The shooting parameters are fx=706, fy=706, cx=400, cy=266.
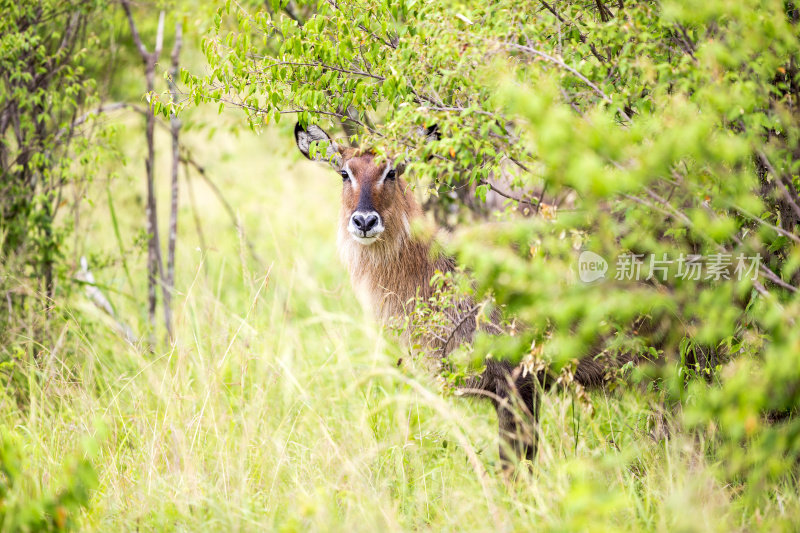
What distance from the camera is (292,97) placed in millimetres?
3488

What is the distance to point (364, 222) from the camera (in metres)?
4.22

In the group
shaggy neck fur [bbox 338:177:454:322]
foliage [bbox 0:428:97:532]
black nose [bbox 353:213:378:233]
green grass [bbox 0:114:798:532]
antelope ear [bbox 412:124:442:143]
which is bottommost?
green grass [bbox 0:114:798:532]

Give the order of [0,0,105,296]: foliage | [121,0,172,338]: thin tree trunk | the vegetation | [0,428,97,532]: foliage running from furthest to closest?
[121,0,172,338]: thin tree trunk
[0,0,105,296]: foliage
[0,428,97,532]: foliage
the vegetation

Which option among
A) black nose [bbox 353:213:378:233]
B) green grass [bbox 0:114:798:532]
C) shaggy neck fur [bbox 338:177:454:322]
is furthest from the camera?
shaggy neck fur [bbox 338:177:454:322]

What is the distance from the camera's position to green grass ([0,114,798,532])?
2.89m

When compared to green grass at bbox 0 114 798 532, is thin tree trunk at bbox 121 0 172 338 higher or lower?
higher

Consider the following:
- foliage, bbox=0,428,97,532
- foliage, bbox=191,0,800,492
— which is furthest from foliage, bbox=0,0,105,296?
foliage, bbox=0,428,97,532

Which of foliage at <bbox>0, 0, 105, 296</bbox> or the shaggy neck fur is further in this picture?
foliage at <bbox>0, 0, 105, 296</bbox>

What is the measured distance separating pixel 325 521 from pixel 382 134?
5.59 feet

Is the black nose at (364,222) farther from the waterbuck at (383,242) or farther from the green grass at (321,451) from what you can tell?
the green grass at (321,451)

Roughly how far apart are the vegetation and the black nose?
50 centimetres

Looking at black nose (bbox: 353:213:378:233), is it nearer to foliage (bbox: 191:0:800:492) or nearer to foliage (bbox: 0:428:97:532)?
foliage (bbox: 191:0:800:492)

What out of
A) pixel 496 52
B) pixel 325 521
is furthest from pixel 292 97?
pixel 325 521

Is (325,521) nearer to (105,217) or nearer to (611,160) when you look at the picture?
(611,160)
